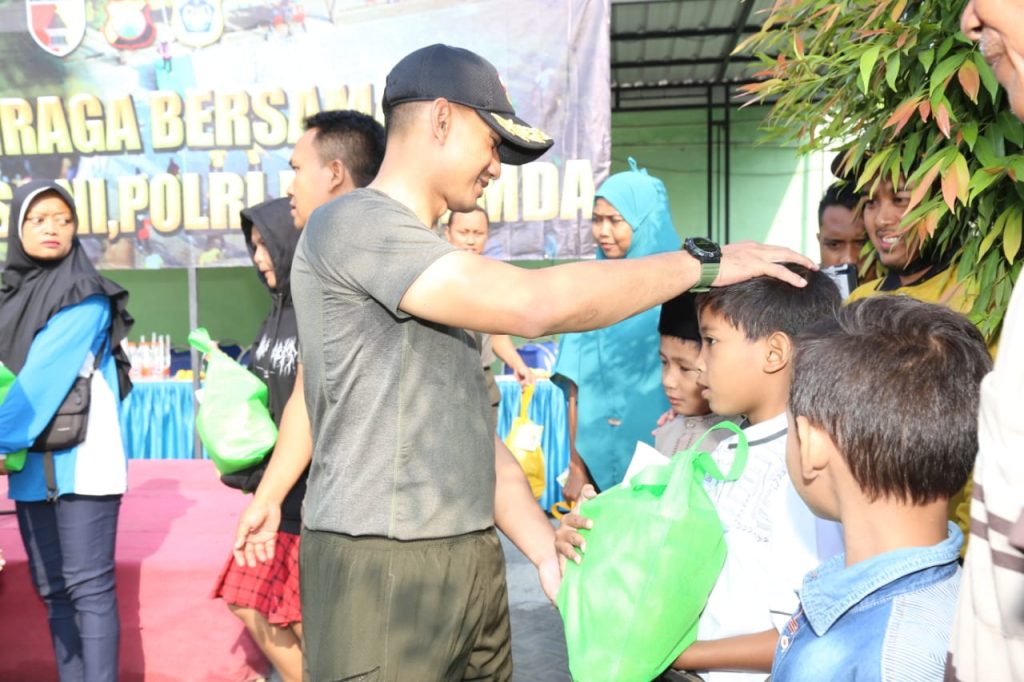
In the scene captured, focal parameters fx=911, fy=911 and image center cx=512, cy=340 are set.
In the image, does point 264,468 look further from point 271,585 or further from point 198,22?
point 198,22

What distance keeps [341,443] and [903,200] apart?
1.54m

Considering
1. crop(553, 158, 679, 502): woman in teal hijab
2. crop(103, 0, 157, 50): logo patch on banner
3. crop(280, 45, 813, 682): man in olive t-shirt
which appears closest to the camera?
crop(280, 45, 813, 682): man in olive t-shirt

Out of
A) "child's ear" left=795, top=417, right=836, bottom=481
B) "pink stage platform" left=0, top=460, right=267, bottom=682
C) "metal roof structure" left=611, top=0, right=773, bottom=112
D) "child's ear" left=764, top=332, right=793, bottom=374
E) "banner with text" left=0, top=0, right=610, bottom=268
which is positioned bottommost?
"pink stage platform" left=0, top=460, right=267, bottom=682

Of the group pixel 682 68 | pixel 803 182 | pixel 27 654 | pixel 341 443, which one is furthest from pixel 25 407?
pixel 803 182

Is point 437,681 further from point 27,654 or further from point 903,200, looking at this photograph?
point 27,654

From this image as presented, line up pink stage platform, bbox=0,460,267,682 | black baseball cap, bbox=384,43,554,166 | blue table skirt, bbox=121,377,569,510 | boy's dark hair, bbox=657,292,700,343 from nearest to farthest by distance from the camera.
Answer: black baseball cap, bbox=384,43,554,166
boy's dark hair, bbox=657,292,700,343
pink stage platform, bbox=0,460,267,682
blue table skirt, bbox=121,377,569,510

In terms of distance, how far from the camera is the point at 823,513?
1347 millimetres

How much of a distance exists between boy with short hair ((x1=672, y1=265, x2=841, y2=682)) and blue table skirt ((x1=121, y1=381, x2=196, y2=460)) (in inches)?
217

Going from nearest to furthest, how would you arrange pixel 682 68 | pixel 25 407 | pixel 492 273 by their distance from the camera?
1. pixel 492 273
2. pixel 25 407
3. pixel 682 68

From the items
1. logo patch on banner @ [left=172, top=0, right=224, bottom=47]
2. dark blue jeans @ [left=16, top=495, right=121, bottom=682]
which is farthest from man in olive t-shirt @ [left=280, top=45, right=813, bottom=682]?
logo patch on banner @ [left=172, top=0, right=224, bottom=47]

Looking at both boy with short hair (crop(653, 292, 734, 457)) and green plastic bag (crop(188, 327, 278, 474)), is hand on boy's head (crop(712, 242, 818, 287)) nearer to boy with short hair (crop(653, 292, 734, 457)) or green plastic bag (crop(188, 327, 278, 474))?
boy with short hair (crop(653, 292, 734, 457))

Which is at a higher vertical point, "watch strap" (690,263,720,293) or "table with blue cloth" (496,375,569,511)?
"watch strap" (690,263,720,293)

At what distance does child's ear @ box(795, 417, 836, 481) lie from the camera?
50.8 inches

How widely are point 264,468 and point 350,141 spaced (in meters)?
1.04
